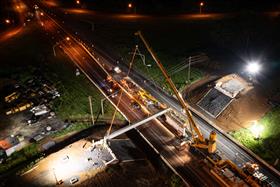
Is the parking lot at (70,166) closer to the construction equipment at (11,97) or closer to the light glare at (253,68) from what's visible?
the construction equipment at (11,97)

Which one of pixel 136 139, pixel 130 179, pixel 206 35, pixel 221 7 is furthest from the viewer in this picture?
pixel 221 7

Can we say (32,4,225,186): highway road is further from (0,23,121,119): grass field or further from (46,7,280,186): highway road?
(46,7,280,186): highway road

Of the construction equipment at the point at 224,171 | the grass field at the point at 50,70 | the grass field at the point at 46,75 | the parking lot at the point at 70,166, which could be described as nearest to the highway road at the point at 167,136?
the construction equipment at the point at 224,171

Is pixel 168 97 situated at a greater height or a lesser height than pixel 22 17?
lesser

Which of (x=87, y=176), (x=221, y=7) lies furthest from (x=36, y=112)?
(x=221, y=7)

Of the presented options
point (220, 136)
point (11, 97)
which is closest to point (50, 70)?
point (11, 97)

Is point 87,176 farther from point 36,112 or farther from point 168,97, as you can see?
point 168,97

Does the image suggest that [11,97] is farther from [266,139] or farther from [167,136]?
[266,139]

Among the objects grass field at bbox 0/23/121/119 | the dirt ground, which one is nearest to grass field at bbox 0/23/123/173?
grass field at bbox 0/23/121/119
